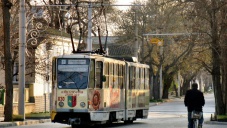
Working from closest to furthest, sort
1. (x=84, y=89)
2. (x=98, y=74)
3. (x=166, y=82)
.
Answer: (x=84, y=89) < (x=98, y=74) < (x=166, y=82)

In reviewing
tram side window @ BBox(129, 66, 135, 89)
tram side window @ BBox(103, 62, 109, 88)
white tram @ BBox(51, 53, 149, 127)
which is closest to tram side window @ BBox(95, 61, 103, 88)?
white tram @ BBox(51, 53, 149, 127)

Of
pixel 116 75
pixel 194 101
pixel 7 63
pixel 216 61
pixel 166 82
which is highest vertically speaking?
pixel 166 82

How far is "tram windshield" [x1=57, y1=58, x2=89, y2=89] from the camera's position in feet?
94.9

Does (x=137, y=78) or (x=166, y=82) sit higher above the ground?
(x=166, y=82)

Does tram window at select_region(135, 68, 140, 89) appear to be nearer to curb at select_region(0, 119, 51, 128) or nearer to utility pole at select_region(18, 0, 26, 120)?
curb at select_region(0, 119, 51, 128)

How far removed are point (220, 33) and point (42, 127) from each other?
12.1 meters

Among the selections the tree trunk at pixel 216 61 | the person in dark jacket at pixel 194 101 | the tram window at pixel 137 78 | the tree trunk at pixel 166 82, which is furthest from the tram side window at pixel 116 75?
the tree trunk at pixel 166 82

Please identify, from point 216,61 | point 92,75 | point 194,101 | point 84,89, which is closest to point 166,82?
point 216,61

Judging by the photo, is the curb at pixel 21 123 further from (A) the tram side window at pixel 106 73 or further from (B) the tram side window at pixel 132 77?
(B) the tram side window at pixel 132 77

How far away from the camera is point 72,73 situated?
2902 centimetres

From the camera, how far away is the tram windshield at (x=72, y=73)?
28.9 meters

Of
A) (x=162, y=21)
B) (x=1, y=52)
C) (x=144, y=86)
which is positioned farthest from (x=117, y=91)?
(x=162, y=21)

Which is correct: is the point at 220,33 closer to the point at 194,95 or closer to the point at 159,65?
the point at 194,95

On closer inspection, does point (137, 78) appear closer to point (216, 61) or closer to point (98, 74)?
point (98, 74)
